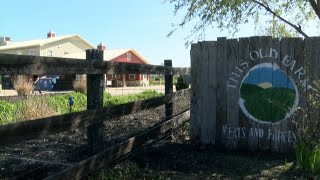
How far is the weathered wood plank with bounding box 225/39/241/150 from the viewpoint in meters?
6.89

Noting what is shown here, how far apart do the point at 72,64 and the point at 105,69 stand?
2.61 feet

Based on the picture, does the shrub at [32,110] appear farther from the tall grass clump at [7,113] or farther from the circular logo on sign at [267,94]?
the circular logo on sign at [267,94]

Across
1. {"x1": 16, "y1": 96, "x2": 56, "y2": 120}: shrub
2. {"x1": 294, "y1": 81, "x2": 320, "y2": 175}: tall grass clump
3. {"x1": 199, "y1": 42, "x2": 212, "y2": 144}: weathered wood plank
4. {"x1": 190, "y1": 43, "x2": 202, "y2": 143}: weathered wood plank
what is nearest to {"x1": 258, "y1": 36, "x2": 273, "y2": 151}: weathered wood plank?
{"x1": 294, "y1": 81, "x2": 320, "y2": 175}: tall grass clump

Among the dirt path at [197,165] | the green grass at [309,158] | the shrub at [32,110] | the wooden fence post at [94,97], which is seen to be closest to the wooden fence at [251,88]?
the dirt path at [197,165]

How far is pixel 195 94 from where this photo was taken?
23.8 feet

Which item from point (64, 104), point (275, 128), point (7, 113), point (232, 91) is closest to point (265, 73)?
point (232, 91)

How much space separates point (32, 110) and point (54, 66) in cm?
664

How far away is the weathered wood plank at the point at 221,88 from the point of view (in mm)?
6965

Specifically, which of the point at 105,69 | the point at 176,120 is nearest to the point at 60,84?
the point at 176,120

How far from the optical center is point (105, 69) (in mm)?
5258

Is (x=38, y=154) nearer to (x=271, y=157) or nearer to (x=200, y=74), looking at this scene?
(x=200, y=74)

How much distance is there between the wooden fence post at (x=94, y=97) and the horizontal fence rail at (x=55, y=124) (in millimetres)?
130

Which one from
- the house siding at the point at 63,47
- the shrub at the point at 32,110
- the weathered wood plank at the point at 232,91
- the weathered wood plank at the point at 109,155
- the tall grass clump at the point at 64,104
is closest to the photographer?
the weathered wood plank at the point at 109,155

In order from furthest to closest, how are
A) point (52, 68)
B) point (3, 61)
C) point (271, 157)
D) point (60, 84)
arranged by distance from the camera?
point (60, 84) < point (271, 157) < point (52, 68) < point (3, 61)
